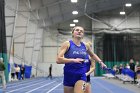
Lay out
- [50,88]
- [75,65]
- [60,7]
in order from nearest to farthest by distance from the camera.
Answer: [75,65] < [50,88] < [60,7]

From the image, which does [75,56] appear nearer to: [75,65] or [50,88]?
[75,65]

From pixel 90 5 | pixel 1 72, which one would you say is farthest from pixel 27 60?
pixel 1 72

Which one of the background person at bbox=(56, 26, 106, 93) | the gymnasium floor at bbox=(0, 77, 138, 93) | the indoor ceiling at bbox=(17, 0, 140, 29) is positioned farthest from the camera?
the indoor ceiling at bbox=(17, 0, 140, 29)

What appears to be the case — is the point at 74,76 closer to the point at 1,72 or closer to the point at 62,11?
the point at 1,72

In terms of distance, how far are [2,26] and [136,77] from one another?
11.1m

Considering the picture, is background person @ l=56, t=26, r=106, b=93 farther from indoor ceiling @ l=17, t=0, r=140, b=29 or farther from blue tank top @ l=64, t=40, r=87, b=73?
indoor ceiling @ l=17, t=0, r=140, b=29

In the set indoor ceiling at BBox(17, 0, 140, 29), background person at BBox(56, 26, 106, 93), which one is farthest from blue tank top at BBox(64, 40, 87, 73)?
indoor ceiling at BBox(17, 0, 140, 29)

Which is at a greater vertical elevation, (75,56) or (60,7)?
(60,7)

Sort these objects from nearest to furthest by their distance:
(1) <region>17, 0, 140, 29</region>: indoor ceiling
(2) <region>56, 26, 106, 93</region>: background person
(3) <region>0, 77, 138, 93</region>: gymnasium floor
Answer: (2) <region>56, 26, 106, 93</region>: background person, (3) <region>0, 77, 138, 93</region>: gymnasium floor, (1) <region>17, 0, 140, 29</region>: indoor ceiling

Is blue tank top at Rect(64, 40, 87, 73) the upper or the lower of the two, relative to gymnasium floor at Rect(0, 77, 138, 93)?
upper

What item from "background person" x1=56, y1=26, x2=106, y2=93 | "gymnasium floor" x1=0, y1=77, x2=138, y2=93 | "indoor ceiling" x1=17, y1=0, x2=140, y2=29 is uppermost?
"indoor ceiling" x1=17, y1=0, x2=140, y2=29

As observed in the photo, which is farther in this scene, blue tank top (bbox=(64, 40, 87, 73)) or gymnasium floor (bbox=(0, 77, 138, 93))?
gymnasium floor (bbox=(0, 77, 138, 93))

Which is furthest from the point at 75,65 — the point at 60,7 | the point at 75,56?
the point at 60,7

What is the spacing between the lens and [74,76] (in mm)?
6516
